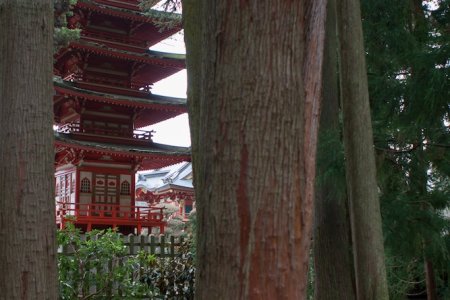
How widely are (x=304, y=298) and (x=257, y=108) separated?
636mm

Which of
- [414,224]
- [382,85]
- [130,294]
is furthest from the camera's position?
[130,294]

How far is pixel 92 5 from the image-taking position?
1825 cm

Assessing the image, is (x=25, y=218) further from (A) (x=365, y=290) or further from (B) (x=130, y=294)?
(B) (x=130, y=294)

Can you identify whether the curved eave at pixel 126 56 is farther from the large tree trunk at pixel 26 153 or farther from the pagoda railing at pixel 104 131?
the large tree trunk at pixel 26 153

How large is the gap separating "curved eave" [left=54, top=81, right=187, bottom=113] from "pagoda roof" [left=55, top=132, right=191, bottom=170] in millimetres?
1369

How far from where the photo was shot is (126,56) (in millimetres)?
18656

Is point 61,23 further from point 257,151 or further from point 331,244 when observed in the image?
point 257,151

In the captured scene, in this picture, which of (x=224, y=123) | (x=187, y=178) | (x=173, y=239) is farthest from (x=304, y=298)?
(x=187, y=178)

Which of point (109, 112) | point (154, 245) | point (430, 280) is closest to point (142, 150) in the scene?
point (109, 112)

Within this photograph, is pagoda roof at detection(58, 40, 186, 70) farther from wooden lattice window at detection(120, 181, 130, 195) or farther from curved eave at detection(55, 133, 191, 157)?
wooden lattice window at detection(120, 181, 130, 195)

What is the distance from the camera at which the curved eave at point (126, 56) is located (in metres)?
17.7

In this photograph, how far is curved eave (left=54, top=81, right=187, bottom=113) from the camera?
17078 mm

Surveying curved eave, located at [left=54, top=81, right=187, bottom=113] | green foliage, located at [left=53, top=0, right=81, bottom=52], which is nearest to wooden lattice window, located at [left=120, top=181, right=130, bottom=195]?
curved eave, located at [left=54, top=81, right=187, bottom=113]

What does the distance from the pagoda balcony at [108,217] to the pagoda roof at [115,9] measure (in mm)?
6448
